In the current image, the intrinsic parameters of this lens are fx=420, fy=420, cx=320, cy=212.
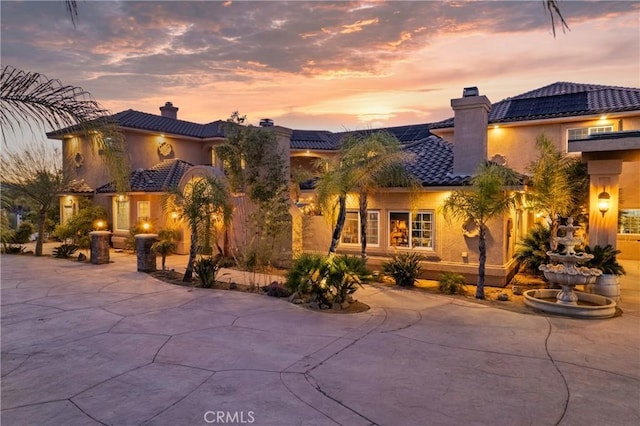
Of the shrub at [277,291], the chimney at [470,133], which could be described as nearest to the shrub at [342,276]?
the shrub at [277,291]

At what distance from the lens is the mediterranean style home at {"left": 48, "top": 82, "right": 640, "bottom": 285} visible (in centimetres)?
1284

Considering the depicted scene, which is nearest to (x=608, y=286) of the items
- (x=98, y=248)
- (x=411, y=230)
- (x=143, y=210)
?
(x=411, y=230)

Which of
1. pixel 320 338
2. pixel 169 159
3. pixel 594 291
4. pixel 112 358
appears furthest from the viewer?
pixel 169 159

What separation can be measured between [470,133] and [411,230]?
3.81 metres

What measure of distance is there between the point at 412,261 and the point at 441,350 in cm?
604

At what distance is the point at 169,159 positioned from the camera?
86.5 feet

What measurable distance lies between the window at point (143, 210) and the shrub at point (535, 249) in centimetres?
1747

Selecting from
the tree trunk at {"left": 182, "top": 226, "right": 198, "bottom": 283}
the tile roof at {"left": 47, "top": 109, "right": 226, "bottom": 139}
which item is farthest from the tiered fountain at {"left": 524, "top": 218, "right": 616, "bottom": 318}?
the tile roof at {"left": 47, "top": 109, "right": 226, "bottom": 139}

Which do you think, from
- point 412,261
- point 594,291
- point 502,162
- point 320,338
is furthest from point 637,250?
point 320,338

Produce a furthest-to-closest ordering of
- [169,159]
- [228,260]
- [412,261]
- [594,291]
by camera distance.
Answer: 1. [169,159]
2. [228,260]
3. [412,261]
4. [594,291]

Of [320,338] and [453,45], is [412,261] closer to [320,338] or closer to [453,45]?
[320,338]

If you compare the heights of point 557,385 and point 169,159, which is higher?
point 169,159

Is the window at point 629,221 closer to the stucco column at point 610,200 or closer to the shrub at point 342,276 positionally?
the stucco column at point 610,200

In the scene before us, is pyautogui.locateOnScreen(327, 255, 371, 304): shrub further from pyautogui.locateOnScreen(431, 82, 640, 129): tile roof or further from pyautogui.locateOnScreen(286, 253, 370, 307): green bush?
pyautogui.locateOnScreen(431, 82, 640, 129): tile roof
